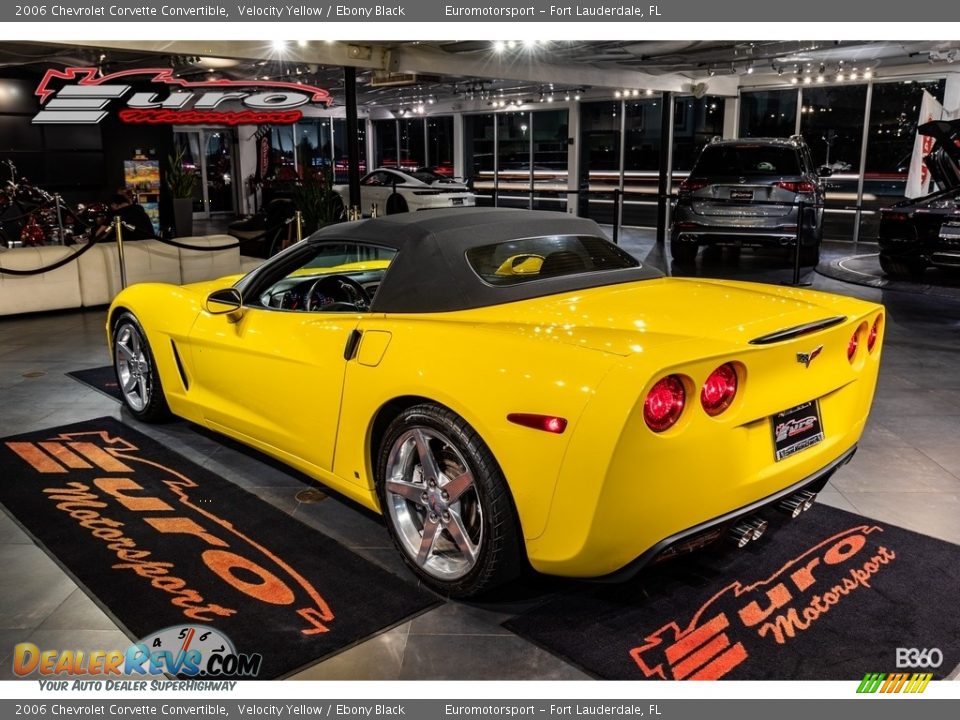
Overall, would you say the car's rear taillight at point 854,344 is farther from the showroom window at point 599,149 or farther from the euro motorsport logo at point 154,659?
the showroom window at point 599,149

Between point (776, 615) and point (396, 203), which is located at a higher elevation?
point (396, 203)

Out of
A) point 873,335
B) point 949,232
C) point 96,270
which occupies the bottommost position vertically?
point 96,270

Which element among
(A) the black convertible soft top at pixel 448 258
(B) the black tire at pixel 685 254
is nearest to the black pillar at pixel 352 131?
(B) the black tire at pixel 685 254

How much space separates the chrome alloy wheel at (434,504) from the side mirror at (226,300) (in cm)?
132

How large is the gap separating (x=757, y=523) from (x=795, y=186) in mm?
8750

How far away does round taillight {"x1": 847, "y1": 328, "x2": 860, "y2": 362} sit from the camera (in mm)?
3161

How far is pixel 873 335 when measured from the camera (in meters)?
3.32

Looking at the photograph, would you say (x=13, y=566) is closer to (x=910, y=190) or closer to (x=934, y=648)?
(x=934, y=648)

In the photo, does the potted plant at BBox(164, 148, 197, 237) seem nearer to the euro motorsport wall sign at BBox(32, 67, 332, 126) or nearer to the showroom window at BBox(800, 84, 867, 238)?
the euro motorsport wall sign at BBox(32, 67, 332, 126)

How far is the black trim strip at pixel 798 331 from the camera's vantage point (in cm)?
275

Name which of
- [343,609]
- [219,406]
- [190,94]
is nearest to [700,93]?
[190,94]

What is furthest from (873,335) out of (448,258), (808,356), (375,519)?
(375,519)

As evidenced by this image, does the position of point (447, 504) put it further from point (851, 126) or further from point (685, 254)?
point (851, 126)

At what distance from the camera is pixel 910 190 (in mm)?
14859
